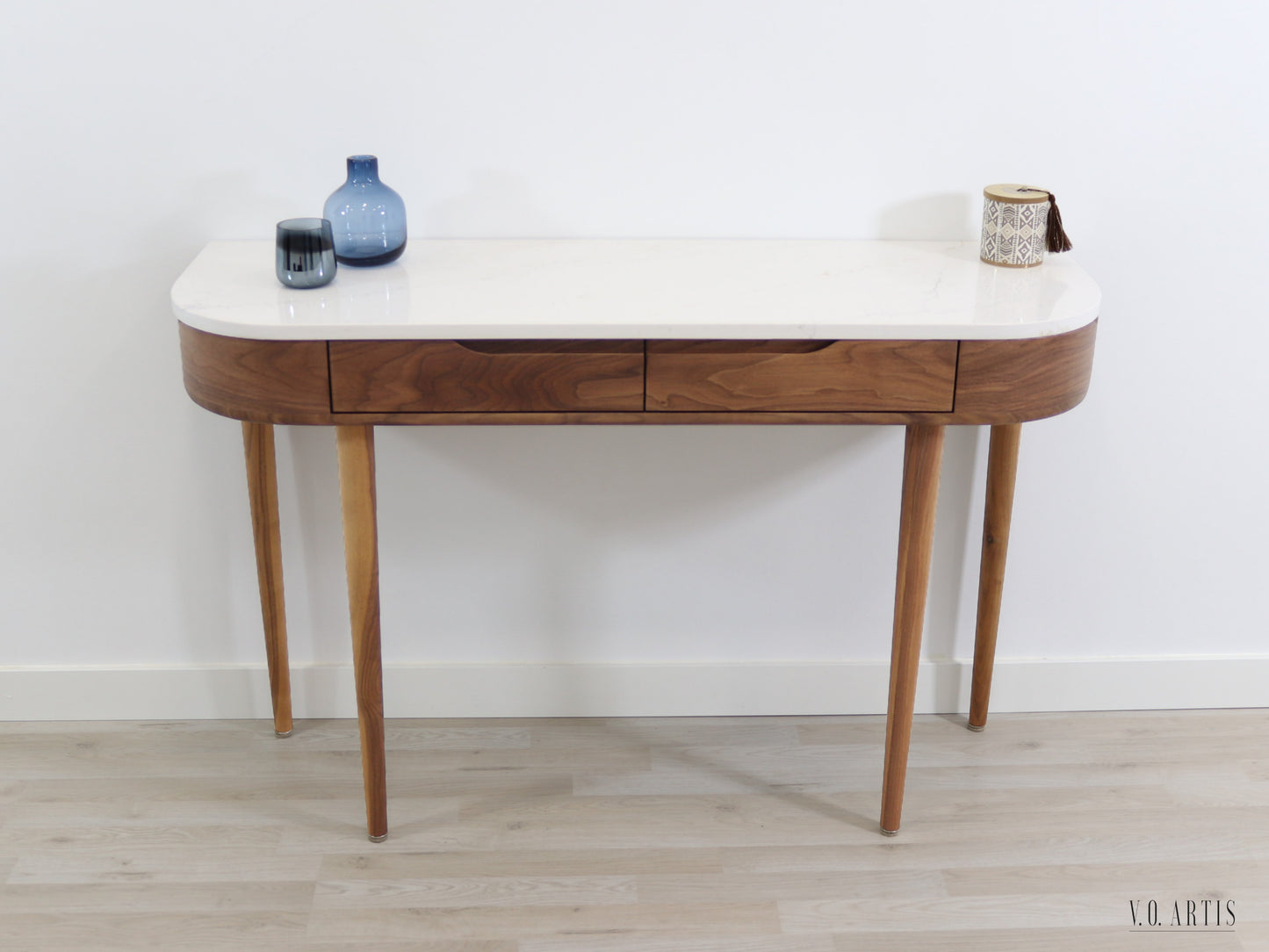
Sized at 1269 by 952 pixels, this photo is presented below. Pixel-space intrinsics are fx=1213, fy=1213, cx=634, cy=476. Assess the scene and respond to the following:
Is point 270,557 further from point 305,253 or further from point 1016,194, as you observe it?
point 1016,194

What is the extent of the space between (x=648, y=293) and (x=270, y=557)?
83 centimetres

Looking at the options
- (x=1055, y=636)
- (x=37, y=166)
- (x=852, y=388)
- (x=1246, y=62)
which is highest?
(x=1246, y=62)

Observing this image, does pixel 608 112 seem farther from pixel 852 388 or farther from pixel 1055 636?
pixel 1055 636

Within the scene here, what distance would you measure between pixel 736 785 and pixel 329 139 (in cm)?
124

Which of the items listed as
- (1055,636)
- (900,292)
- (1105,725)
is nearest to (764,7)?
(900,292)

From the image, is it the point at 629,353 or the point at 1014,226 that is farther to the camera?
the point at 1014,226

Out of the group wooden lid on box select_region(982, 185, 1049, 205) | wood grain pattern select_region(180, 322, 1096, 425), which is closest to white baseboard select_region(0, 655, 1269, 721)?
wood grain pattern select_region(180, 322, 1096, 425)

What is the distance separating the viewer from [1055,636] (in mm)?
2244

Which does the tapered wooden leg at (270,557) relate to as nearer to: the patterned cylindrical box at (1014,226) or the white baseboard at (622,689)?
the white baseboard at (622,689)

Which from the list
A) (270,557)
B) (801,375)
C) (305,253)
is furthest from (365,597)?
(801,375)

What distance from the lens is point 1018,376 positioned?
1.59 metres

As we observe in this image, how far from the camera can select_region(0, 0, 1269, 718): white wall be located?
1.85 m

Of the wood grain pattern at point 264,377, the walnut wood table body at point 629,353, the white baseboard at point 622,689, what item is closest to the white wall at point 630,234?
the white baseboard at point 622,689

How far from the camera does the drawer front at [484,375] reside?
1.56m
